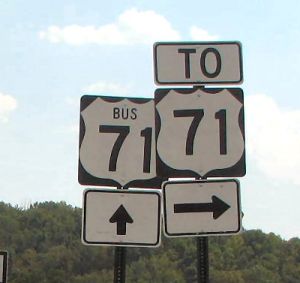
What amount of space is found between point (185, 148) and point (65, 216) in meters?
126

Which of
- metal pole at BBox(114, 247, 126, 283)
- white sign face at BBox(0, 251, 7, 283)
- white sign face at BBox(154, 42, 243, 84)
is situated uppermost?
white sign face at BBox(154, 42, 243, 84)

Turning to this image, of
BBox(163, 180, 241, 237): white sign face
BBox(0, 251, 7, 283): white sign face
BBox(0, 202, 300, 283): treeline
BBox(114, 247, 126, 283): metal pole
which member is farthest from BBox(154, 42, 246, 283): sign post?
BBox(0, 202, 300, 283): treeline

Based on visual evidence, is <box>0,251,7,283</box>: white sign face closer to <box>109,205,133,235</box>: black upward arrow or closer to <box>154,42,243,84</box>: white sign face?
<box>109,205,133,235</box>: black upward arrow

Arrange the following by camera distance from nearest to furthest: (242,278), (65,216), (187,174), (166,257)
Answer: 1. (187,174)
2. (242,278)
3. (166,257)
4. (65,216)

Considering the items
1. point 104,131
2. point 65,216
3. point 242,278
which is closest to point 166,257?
point 242,278

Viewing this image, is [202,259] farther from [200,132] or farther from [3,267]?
[3,267]

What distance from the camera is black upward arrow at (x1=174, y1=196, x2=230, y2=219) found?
4.91 meters

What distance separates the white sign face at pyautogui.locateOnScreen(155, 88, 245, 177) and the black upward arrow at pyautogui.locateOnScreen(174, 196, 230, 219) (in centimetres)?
19

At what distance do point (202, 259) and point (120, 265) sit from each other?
0.67 meters

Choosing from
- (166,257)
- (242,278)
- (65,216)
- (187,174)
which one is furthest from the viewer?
(65,216)

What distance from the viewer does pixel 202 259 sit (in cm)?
509

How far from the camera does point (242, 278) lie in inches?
4225

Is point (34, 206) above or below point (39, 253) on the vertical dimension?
above

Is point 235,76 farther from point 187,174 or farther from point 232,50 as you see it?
point 187,174
